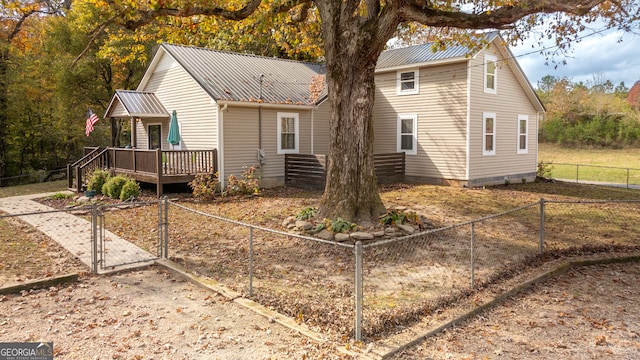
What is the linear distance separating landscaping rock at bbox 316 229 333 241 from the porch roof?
11.4m

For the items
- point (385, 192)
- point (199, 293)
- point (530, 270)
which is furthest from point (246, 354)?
point (385, 192)

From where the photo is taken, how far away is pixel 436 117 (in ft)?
58.9

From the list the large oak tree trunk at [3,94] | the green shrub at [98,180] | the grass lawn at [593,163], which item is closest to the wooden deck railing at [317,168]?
the green shrub at [98,180]

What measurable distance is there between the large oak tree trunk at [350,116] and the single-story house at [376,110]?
6830 millimetres

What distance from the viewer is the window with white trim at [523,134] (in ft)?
66.6

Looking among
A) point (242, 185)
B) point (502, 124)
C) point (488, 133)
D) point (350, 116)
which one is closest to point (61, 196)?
point (242, 185)

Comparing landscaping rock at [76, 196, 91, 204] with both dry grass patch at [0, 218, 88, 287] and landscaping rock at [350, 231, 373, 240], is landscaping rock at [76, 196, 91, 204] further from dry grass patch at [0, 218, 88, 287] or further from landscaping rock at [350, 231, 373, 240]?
landscaping rock at [350, 231, 373, 240]

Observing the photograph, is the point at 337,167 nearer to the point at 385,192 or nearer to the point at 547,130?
the point at 385,192

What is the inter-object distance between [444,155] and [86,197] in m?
13.3

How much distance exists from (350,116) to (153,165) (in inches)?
320

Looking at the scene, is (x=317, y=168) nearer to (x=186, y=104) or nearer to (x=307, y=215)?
(x=186, y=104)

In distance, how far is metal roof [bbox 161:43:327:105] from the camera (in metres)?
16.5

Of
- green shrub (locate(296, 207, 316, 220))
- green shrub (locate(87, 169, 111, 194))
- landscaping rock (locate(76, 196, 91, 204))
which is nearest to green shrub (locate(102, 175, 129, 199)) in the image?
landscaping rock (locate(76, 196, 91, 204))

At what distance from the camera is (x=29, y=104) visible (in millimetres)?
25703
